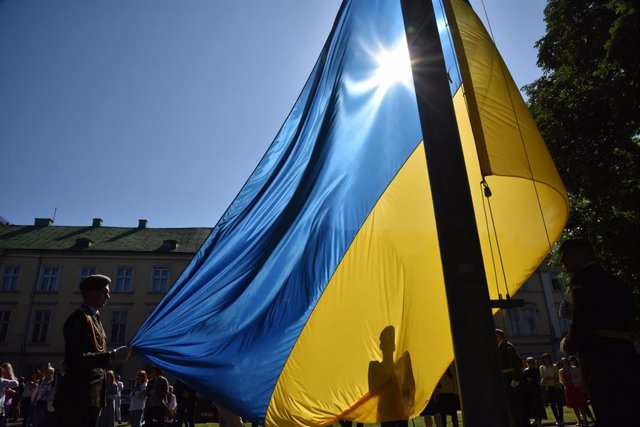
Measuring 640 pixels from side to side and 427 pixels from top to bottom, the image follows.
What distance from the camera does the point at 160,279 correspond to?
37.3 meters

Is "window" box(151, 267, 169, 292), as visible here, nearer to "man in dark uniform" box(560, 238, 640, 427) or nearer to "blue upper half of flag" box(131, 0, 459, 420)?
"blue upper half of flag" box(131, 0, 459, 420)

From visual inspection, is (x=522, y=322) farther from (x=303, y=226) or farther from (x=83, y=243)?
(x=303, y=226)

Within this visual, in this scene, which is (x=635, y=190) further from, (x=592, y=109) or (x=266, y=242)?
(x=266, y=242)

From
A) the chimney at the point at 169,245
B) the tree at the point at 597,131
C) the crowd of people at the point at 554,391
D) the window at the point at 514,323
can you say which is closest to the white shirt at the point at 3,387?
the crowd of people at the point at 554,391

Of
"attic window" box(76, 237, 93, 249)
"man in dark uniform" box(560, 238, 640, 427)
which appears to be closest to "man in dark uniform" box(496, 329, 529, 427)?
"man in dark uniform" box(560, 238, 640, 427)

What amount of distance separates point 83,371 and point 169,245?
120 feet

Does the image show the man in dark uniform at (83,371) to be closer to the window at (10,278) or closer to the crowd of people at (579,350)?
the crowd of people at (579,350)

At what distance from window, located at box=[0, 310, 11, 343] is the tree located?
1506 inches

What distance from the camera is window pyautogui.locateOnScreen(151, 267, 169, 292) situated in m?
37.1

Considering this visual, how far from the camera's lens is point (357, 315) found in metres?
4.15

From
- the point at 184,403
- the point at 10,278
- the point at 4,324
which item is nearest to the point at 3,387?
the point at 184,403

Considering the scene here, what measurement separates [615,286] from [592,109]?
11802 mm

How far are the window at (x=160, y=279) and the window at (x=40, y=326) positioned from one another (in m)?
7.95

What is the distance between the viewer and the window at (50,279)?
36.1 m
